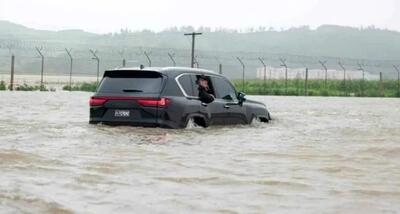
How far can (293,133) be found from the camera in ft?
48.2

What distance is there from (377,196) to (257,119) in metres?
9.12

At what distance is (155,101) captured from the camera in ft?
42.7

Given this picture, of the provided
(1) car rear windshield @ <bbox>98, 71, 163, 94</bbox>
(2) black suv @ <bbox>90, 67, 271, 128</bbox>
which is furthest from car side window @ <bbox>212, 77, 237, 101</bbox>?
(1) car rear windshield @ <bbox>98, 71, 163, 94</bbox>

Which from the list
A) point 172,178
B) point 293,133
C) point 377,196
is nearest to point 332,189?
point 377,196

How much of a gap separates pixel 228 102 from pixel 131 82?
2166mm

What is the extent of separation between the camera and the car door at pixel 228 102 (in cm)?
1457

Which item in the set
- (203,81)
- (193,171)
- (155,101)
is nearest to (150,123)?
(155,101)

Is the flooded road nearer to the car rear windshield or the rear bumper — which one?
the rear bumper

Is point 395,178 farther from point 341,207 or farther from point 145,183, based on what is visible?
point 145,183

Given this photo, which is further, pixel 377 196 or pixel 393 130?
pixel 393 130

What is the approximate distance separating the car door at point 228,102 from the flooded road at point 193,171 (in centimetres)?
63

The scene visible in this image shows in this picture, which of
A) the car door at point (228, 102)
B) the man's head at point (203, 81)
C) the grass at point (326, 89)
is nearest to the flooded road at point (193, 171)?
the car door at point (228, 102)

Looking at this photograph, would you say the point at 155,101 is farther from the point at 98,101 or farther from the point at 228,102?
the point at 228,102

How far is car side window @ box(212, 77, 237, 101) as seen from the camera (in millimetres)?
14594
